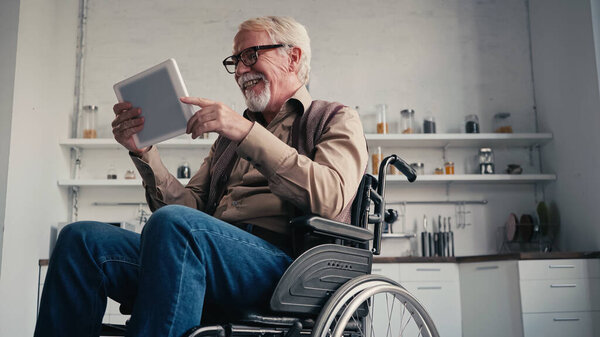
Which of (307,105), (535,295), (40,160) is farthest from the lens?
(40,160)

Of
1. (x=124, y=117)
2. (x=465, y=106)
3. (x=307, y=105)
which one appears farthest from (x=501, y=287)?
(x=124, y=117)

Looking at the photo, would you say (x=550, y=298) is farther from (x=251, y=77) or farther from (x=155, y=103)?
(x=155, y=103)

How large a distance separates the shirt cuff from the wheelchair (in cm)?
14

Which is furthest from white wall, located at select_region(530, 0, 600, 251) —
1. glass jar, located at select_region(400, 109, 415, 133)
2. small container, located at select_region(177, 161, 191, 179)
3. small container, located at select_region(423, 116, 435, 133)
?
small container, located at select_region(177, 161, 191, 179)

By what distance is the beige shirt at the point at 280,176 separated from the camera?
1.37 meters

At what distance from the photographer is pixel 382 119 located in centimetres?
472

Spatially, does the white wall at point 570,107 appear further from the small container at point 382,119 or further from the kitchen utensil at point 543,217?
the small container at point 382,119

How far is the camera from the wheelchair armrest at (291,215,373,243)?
133 cm

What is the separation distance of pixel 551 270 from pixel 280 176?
3.06m

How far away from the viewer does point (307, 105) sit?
171 centimetres

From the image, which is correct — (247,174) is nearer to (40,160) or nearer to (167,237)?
(167,237)

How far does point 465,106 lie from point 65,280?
4114mm

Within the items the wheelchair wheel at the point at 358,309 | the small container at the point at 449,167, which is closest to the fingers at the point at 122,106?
the wheelchair wheel at the point at 358,309

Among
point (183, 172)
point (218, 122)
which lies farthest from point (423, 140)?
point (218, 122)
